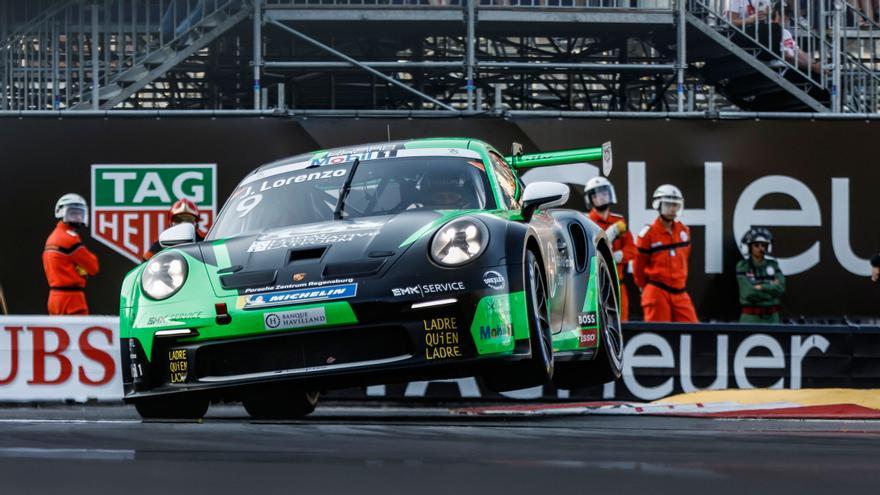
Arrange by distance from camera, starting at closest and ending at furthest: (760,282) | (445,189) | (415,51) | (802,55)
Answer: (445,189), (760,282), (802,55), (415,51)

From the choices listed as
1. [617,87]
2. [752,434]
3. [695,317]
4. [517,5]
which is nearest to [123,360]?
[752,434]

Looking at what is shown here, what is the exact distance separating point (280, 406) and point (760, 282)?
606 cm

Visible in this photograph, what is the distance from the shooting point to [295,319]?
5969mm

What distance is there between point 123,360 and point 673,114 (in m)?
7.88

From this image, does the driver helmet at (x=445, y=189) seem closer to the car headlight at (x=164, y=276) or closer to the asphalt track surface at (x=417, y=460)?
the asphalt track surface at (x=417, y=460)

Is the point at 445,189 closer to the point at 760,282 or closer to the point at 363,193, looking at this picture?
the point at 363,193

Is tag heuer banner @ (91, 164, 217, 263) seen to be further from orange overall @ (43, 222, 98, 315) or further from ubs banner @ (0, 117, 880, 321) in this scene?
orange overall @ (43, 222, 98, 315)

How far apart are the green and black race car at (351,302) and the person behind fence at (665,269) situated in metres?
5.19

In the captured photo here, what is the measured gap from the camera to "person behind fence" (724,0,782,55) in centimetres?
1666

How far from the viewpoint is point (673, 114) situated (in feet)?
43.4

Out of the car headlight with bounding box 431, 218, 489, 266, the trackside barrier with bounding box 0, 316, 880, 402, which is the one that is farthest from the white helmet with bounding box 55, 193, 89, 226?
the car headlight with bounding box 431, 218, 489, 266

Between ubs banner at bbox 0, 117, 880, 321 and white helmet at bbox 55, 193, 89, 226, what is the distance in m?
0.91

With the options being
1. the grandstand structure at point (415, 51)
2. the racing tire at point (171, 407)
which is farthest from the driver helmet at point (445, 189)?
the grandstand structure at point (415, 51)

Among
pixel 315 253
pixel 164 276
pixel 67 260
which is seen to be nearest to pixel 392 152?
pixel 315 253
